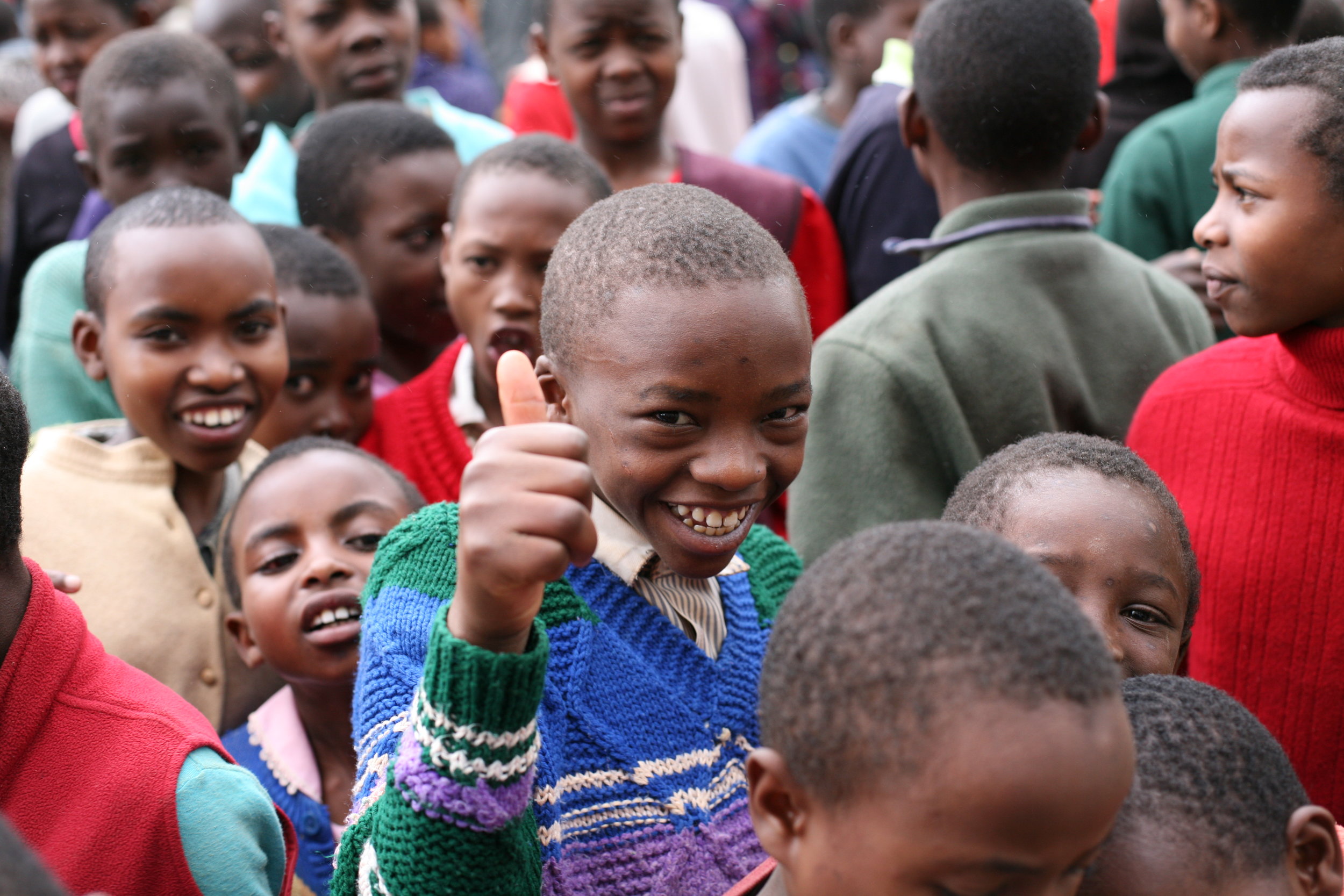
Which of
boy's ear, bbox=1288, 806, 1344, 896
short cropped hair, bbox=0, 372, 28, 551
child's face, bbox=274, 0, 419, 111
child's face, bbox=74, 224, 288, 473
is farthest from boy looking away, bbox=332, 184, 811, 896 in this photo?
child's face, bbox=274, 0, 419, 111

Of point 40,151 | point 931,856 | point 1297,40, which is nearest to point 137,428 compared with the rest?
point 931,856

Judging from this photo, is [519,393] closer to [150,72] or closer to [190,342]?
[190,342]

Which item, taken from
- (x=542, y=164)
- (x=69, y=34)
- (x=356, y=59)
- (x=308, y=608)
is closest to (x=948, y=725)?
(x=308, y=608)

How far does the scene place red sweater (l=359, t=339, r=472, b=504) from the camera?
10.2 ft

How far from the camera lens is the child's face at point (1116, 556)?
1.81 meters

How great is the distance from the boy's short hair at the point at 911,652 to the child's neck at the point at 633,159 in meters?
2.97

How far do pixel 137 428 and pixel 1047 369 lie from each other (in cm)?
202

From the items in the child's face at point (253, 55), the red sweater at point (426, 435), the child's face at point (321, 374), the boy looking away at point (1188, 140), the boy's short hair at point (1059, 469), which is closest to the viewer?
the boy's short hair at point (1059, 469)

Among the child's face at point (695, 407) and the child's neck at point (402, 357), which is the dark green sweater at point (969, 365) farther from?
the child's neck at point (402, 357)

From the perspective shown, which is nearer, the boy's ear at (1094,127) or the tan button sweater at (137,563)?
the tan button sweater at (137,563)

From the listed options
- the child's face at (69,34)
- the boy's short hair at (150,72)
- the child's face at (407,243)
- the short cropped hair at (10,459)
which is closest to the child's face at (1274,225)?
the short cropped hair at (10,459)

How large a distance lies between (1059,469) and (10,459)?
57.5 inches

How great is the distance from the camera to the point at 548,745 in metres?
1.57

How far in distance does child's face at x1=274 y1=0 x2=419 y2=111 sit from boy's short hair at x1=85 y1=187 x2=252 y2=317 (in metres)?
1.64
